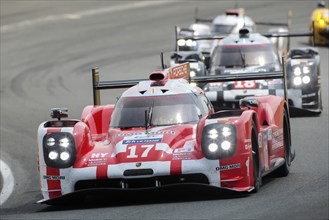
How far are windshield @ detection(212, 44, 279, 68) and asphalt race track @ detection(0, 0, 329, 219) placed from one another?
1.34 m

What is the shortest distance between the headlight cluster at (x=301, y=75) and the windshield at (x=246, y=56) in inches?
40.3

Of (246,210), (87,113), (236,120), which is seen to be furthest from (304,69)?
(246,210)

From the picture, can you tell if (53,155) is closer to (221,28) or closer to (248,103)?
(248,103)

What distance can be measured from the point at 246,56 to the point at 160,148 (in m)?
9.74

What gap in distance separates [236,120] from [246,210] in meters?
1.58

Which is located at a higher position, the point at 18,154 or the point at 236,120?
the point at 236,120

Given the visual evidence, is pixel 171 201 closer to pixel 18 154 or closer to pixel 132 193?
pixel 132 193

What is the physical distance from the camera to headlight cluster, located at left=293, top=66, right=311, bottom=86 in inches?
799

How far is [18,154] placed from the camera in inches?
685

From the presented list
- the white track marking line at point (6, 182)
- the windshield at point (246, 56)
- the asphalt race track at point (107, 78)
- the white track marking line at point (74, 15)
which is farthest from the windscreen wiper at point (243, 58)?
the white track marking line at point (74, 15)

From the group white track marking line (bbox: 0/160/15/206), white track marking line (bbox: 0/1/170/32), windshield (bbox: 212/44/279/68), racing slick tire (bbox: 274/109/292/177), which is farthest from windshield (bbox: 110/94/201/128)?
white track marking line (bbox: 0/1/170/32)

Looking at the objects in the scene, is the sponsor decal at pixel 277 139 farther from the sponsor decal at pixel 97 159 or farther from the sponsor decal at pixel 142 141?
the sponsor decal at pixel 97 159

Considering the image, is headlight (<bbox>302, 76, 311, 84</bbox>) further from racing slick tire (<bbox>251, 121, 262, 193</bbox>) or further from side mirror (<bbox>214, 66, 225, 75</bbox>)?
racing slick tire (<bbox>251, 121, 262, 193</bbox>)

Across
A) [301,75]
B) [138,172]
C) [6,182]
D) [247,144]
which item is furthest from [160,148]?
[301,75]
